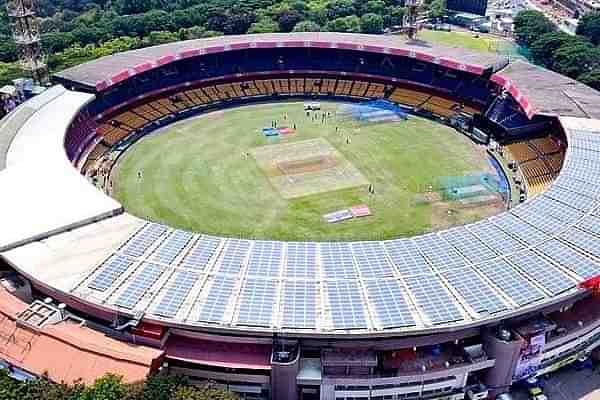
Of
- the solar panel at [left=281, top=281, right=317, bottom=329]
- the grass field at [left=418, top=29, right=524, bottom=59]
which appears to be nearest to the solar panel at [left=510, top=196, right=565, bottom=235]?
the solar panel at [left=281, top=281, right=317, bottom=329]

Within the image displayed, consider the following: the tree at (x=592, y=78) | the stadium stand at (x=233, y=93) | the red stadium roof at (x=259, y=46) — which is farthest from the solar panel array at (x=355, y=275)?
the tree at (x=592, y=78)

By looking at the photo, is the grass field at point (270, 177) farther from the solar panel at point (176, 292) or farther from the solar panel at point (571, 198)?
the solar panel at point (176, 292)

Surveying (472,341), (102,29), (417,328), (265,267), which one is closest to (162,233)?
(265,267)

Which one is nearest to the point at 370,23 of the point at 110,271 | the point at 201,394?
the point at 110,271

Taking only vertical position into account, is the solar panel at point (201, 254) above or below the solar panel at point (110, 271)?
below

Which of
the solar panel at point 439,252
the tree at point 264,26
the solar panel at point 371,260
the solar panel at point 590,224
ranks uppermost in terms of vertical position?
the tree at point 264,26

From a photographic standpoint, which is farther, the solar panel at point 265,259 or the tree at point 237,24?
the tree at point 237,24

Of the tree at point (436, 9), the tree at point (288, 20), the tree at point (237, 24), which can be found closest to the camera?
the tree at point (237, 24)

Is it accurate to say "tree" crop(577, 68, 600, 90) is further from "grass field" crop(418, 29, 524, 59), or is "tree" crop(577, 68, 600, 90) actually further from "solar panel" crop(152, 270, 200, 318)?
"solar panel" crop(152, 270, 200, 318)
